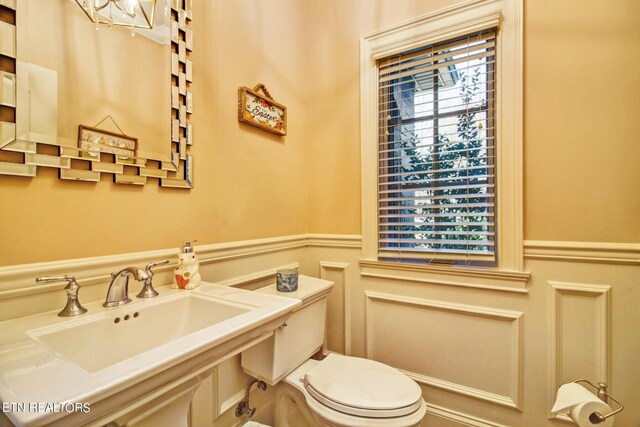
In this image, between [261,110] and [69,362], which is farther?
[261,110]

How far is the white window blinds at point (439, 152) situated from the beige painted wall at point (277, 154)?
16 centimetres

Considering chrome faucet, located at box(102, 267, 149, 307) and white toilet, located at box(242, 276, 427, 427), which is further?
white toilet, located at box(242, 276, 427, 427)

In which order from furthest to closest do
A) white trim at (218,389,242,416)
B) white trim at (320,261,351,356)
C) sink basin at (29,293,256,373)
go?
white trim at (320,261,351,356)
white trim at (218,389,242,416)
sink basin at (29,293,256,373)

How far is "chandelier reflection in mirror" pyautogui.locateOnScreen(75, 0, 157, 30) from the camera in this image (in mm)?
894

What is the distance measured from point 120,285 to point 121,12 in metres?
0.90

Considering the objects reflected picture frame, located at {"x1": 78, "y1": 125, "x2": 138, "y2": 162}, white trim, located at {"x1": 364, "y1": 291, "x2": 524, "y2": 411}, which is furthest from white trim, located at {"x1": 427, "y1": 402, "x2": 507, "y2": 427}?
reflected picture frame, located at {"x1": 78, "y1": 125, "x2": 138, "y2": 162}

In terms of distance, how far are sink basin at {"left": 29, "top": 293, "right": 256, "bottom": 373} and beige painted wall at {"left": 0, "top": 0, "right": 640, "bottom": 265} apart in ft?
0.78

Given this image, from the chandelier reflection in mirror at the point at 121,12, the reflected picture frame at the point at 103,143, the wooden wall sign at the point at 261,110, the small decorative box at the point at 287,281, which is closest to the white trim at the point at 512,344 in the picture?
the small decorative box at the point at 287,281

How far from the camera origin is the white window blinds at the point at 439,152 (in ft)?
4.52

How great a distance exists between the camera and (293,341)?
4.24 ft

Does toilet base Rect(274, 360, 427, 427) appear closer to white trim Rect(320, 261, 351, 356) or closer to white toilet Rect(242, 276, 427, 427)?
white toilet Rect(242, 276, 427, 427)

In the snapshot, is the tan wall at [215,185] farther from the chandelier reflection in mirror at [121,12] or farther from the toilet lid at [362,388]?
the toilet lid at [362,388]

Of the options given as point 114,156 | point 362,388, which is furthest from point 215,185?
point 362,388

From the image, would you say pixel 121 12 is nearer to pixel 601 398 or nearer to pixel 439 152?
pixel 439 152
